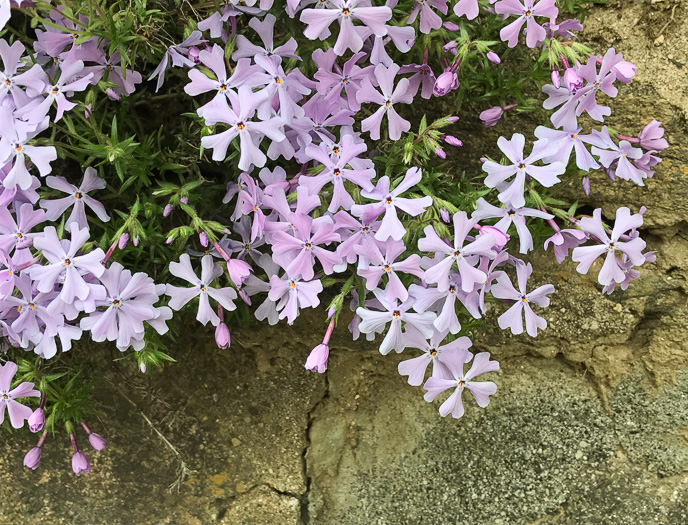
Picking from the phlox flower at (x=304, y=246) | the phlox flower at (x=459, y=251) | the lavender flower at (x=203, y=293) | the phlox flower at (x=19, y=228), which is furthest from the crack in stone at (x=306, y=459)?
the phlox flower at (x=19, y=228)

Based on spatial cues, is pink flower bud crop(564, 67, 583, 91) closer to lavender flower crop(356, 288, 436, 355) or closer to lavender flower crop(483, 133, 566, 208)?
lavender flower crop(483, 133, 566, 208)

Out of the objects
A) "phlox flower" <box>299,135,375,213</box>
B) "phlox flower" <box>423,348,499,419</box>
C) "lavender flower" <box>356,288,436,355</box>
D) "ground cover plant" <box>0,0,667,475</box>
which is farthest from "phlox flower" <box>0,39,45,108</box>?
"phlox flower" <box>423,348,499,419</box>

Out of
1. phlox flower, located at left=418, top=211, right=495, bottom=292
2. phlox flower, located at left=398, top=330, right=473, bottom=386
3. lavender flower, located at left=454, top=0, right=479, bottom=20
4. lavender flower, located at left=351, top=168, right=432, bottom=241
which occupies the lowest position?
phlox flower, located at left=398, top=330, right=473, bottom=386

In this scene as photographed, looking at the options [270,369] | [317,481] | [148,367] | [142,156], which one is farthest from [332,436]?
[142,156]

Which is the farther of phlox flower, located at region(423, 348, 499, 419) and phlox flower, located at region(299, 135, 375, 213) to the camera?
phlox flower, located at region(423, 348, 499, 419)

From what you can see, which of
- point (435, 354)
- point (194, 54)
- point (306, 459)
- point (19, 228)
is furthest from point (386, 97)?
point (306, 459)

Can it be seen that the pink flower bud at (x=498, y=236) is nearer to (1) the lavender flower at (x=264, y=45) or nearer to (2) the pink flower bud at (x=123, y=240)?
(1) the lavender flower at (x=264, y=45)

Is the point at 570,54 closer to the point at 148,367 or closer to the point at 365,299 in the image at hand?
the point at 365,299

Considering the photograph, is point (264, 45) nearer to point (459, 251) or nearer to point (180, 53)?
point (180, 53)
